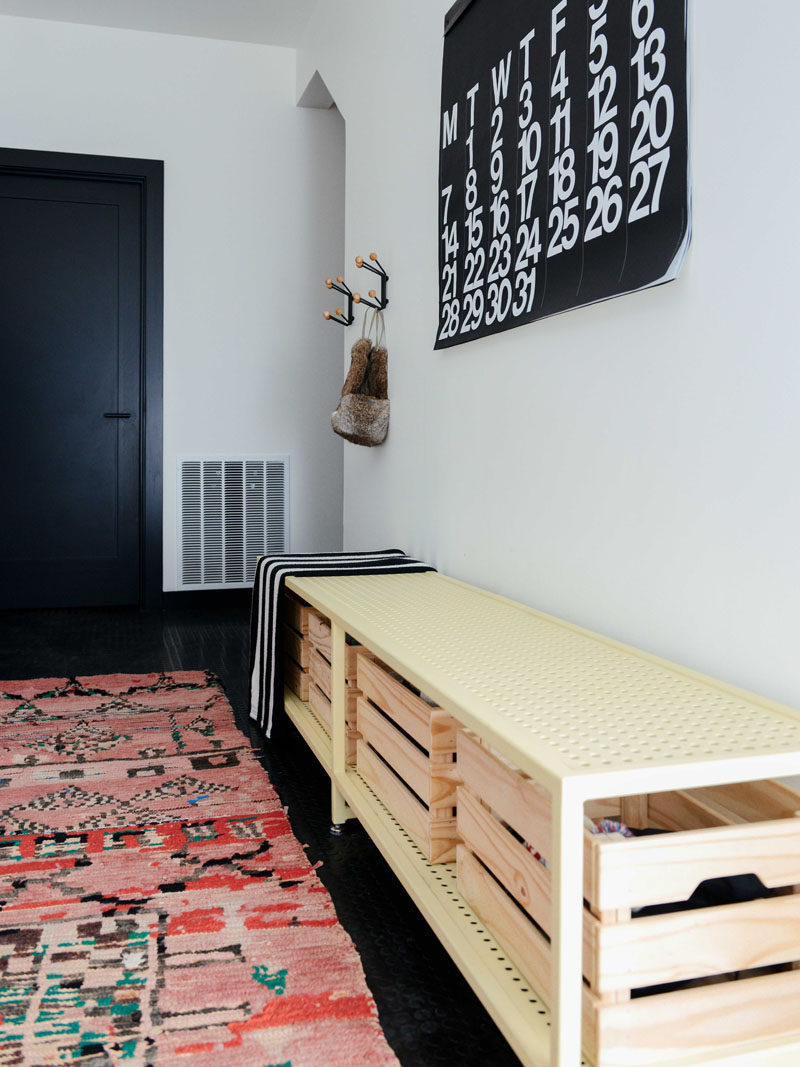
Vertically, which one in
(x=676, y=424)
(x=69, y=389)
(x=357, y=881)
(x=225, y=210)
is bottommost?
(x=357, y=881)

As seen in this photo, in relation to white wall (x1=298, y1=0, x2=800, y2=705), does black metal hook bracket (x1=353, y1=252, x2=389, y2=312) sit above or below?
above

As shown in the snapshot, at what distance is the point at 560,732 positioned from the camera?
3.14 feet

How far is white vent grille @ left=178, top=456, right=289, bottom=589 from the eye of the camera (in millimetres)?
4250

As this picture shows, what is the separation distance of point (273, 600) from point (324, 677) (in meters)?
0.35

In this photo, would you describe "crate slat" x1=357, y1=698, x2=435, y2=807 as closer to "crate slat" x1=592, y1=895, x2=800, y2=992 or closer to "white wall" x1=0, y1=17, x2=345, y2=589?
"crate slat" x1=592, y1=895, x2=800, y2=992

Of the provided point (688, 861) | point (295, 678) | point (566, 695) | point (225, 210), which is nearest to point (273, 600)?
point (295, 678)

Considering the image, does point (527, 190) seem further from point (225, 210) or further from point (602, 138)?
point (225, 210)

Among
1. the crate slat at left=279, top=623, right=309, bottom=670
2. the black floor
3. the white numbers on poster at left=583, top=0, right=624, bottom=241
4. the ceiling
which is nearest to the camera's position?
the black floor

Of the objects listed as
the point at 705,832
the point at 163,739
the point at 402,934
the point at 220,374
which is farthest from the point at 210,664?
the point at 705,832

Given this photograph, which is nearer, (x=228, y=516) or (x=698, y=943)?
(x=698, y=943)

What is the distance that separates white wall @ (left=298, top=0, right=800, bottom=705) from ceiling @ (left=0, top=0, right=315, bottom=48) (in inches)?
66.9

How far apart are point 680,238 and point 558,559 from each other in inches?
26.1

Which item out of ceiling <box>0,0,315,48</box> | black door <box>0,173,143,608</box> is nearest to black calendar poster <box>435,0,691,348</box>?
ceiling <box>0,0,315,48</box>

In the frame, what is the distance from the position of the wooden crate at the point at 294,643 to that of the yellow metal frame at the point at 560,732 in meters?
0.51
